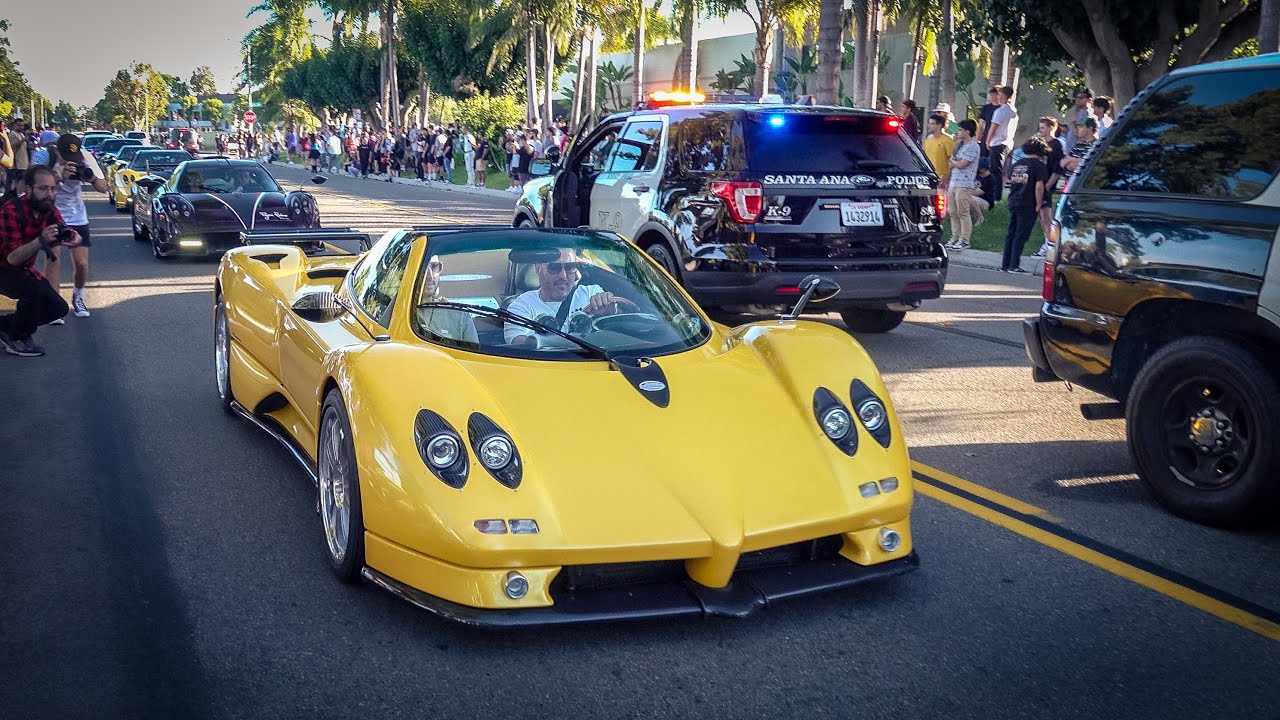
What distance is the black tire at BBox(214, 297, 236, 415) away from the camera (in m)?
7.05

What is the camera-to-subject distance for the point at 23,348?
9242 millimetres

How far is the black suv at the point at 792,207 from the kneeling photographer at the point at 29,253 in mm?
4558

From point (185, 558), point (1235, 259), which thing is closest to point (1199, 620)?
point (1235, 259)

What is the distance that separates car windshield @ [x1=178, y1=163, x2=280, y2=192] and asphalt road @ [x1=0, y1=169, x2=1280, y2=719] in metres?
10.4

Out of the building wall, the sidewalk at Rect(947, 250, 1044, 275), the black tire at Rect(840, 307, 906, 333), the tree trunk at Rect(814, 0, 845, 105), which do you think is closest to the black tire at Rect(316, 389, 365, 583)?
the black tire at Rect(840, 307, 906, 333)

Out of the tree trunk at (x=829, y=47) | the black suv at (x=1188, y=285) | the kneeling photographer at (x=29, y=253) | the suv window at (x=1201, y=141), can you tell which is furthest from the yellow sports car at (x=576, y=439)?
the tree trunk at (x=829, y=47)

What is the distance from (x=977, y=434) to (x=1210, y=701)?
3317 millimetres

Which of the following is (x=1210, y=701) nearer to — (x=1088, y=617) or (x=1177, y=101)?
(x=1088, y=617)

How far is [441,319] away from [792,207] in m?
4.14

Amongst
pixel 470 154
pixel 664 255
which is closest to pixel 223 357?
pixel 664 255

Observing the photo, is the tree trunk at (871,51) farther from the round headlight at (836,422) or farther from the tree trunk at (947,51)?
the round headlight at (836,422)

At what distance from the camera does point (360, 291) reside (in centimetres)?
570

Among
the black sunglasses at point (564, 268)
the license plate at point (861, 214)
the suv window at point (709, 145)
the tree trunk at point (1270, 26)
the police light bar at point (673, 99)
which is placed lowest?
the black sunglasses at point (564, 268)

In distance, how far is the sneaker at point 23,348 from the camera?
9195 mm
